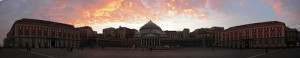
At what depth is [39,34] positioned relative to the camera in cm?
8844

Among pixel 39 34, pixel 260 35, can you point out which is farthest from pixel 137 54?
pixel 260 35

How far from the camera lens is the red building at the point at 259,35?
266 ft

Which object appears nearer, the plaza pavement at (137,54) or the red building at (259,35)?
the plaza pavement at (137,54)

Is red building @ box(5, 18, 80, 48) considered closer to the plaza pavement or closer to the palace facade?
the plaza pavement

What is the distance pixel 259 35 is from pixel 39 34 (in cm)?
8343

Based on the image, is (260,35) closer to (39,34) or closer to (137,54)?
(137,54)

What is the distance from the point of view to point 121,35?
561 feet

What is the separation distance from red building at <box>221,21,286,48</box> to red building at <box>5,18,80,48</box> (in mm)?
73095

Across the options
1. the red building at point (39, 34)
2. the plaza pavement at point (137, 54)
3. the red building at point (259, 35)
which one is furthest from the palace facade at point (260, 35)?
the red building at point (39, 34)

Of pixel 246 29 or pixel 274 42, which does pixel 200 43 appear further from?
pixel 274 42

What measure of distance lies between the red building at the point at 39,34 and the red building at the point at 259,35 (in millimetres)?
73095

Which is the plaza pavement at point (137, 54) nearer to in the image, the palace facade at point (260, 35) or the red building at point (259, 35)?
the palace facade at point (260, 35)

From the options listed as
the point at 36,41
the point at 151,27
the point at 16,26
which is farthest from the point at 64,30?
the point at 151,27

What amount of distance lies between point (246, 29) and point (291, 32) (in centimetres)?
2946
